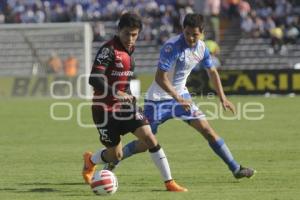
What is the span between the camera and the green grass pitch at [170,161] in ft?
32.7

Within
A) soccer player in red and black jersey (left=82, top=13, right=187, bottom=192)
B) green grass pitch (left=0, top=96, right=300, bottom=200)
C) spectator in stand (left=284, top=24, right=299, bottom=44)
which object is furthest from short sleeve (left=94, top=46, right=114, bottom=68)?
spectator in stand (left=284, top=24, right=299, bottom=44)

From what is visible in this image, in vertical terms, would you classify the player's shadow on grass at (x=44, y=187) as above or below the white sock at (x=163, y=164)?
below

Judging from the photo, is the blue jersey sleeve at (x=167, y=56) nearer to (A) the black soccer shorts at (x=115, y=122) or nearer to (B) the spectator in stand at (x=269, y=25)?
(A) the black soccer shorts at (x=115, y=122)

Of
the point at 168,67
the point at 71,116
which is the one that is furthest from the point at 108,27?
the point at 168,67

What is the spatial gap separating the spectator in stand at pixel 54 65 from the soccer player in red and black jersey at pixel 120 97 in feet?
69.7

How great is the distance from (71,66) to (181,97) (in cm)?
2151

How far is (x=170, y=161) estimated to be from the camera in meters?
13.3

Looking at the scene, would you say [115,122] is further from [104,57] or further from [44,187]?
[44,187]

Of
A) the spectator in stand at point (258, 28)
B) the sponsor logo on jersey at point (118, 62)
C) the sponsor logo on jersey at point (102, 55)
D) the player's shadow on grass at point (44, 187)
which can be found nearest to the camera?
the sponsor logo on jersey at point (102, 55)

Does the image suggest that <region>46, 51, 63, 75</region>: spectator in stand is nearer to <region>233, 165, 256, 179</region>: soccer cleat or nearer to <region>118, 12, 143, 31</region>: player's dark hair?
<region>233, 165, 256, 179</region>: soccer cleat

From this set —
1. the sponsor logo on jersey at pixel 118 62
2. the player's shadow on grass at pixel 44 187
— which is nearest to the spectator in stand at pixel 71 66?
the player's shadow on grass at pixel 44 187

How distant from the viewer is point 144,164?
1301 cm

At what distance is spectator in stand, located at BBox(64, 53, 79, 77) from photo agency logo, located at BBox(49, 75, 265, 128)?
23.7 inches

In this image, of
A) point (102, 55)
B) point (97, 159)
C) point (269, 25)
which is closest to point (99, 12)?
point (269, 25)
